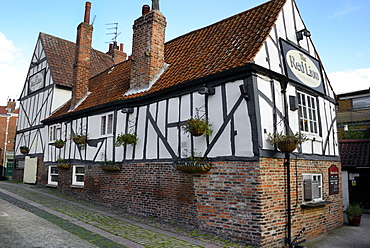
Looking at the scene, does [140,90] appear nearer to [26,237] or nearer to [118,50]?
[26,237]

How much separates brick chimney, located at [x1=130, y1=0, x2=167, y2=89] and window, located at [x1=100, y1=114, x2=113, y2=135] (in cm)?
163

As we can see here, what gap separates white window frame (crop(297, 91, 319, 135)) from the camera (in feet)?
28.5

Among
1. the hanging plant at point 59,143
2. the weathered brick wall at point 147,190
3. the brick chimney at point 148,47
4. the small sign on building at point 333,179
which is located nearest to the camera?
the weathered brick wall at point 147,190

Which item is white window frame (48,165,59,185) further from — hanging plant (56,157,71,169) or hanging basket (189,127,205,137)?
hanging basket (189,127,205,137)

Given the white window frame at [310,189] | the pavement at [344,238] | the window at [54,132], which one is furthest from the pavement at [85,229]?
the window at [54,132]

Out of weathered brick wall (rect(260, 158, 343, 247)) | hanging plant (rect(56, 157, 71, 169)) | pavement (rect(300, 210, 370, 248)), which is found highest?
hanging plant (rect(56, 157, 71, 169))

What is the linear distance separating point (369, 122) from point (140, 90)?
70.8ft

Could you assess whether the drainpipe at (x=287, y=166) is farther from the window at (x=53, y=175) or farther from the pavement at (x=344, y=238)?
the window at (x=53, y=175)

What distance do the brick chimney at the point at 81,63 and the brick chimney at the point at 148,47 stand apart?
16.5 feet

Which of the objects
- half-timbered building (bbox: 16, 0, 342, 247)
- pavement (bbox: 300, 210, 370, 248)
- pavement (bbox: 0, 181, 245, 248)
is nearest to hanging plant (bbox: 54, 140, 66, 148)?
half-timbered building (bbox: 16, 0, 342, 247)

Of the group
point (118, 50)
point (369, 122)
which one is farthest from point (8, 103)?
point (369, 122)

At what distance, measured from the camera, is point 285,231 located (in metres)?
7.29

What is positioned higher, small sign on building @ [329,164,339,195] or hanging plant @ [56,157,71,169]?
hanging plant @ [56,157,71,169]

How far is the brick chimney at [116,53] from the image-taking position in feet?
79.4
